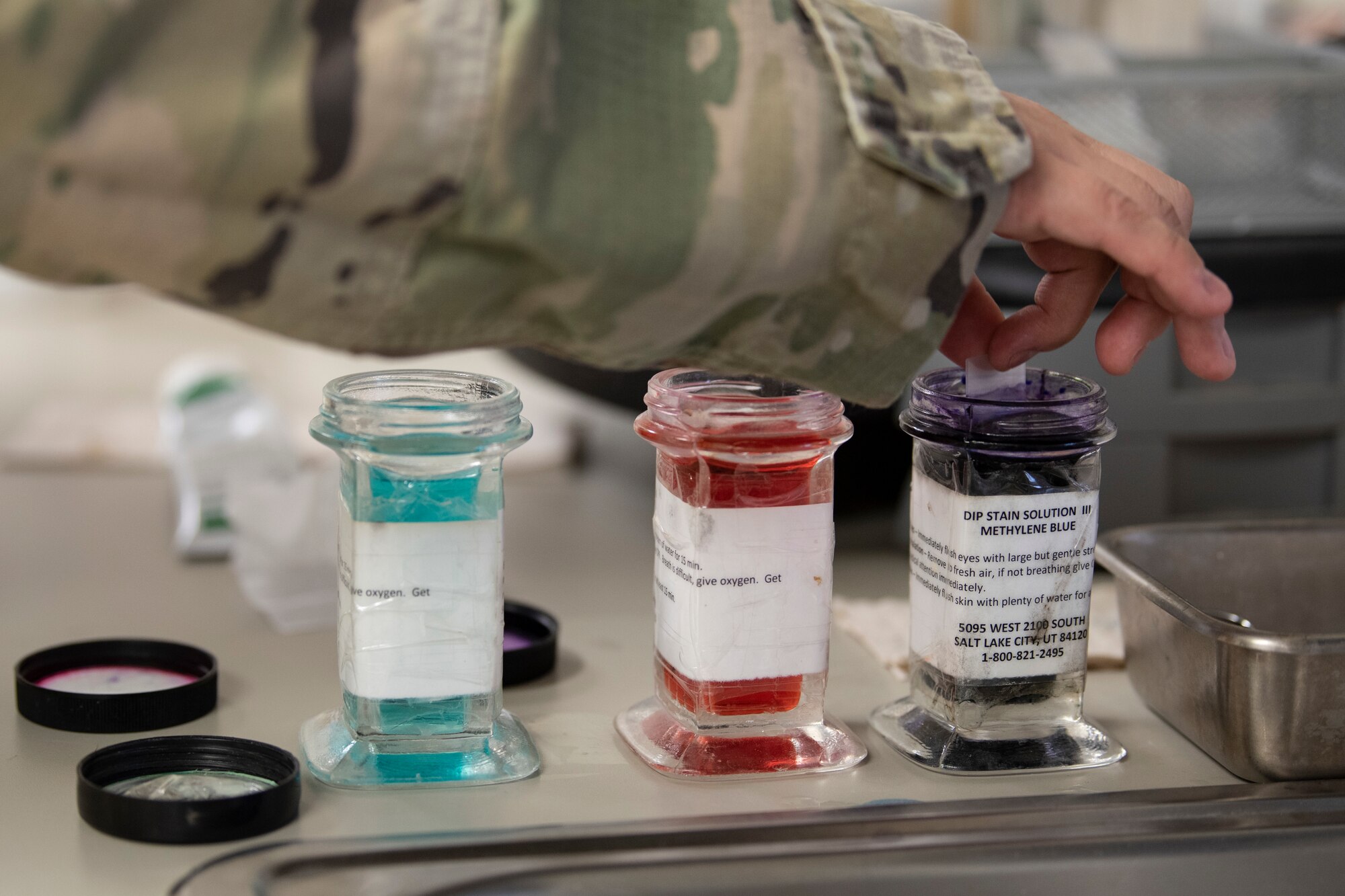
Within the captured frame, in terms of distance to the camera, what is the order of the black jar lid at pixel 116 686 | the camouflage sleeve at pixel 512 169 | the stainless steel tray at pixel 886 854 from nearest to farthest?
1. the camouflage sleeve at pixel 512 169
2. the stainless steel tray at pixel 886 854
3. the black jar lid at pixel 116 686

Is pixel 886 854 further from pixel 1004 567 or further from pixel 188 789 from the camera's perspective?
pixel 188 789

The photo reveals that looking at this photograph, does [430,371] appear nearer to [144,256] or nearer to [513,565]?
[144,256]

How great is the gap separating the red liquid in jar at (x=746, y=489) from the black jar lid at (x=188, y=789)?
168 mm

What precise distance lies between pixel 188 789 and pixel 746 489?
25cm

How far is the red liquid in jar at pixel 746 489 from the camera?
0.55 metres

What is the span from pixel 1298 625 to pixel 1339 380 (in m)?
0.29

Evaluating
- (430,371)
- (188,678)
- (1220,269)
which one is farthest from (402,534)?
(1220,269)

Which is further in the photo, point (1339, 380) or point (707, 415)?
point (1339, 380)

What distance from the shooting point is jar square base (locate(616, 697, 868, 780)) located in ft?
1.92

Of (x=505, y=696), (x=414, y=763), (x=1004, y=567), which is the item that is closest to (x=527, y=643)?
(x=505, y=696)

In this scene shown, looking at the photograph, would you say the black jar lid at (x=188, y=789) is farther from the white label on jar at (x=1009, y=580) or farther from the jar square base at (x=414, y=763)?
the white label on jar at (x=1009, y=580)

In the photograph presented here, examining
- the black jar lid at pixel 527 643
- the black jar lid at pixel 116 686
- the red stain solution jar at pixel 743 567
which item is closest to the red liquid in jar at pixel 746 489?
the red stain solution jar at pixel 743 567

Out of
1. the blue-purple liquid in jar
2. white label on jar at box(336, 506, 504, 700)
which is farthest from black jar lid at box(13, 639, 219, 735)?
the blue-purple liquid in jar

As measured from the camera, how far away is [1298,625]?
2.33ft
